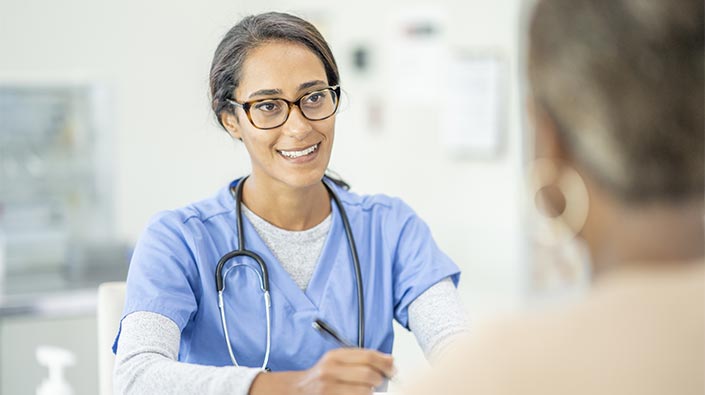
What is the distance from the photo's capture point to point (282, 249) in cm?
155

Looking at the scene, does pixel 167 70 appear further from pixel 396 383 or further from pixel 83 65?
pixel 396 383

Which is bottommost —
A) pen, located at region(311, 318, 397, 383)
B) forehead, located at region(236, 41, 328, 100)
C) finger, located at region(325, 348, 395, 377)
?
finger, located at region(325, 348, 395, 377)

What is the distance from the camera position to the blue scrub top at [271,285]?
55.8 inches

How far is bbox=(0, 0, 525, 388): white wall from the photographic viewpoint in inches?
140

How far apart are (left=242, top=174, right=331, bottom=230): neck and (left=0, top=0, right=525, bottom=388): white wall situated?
193 cm

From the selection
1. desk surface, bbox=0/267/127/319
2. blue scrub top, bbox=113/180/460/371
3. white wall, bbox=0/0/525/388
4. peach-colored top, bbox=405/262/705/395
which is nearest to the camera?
peach-colored top, bbox=405/262/705/395

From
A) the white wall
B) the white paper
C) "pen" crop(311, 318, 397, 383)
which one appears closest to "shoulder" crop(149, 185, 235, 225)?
"pen" crop(311, 318, 397, 383)

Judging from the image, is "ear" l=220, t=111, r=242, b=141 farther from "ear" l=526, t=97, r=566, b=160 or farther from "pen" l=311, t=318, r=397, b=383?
"ear" l=526, t=97, r=566, b=160

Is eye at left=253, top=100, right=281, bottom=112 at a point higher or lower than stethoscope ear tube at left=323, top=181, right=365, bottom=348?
higher

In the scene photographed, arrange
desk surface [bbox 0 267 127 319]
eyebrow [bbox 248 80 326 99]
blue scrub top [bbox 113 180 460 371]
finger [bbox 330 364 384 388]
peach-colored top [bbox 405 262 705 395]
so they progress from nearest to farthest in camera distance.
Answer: peach-colored top [bbox 405 262 705 395], finger [bbox 330 364 384 388], blue scrub top [bbox 113 180 460 371], eyebrow [bbox 248 80 326 99], desk surface [bbox 0 267 127 319]

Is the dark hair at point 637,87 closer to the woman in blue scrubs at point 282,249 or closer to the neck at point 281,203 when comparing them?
the woman in blue scrubs at point 282,249

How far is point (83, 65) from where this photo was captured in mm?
3777

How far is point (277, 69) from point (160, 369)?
54 centimetres

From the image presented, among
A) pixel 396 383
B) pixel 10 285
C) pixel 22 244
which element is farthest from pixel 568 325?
pixel 22 244
